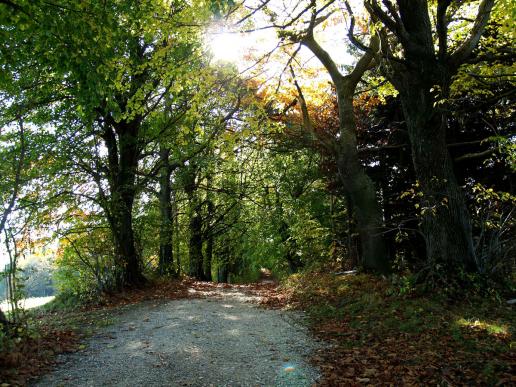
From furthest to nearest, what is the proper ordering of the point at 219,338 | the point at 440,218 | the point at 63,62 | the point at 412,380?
1. the point at 440,218
2. the point at 219,338
3. the point at 63,62
4. the point at 412,380

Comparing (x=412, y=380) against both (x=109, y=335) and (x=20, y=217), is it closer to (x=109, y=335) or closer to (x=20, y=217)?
(x=109, y=335)

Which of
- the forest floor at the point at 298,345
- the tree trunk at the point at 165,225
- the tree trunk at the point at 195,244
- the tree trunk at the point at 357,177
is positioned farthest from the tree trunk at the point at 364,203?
the tree trunk at the point at 195,244

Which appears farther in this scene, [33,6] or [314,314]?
[314,314]

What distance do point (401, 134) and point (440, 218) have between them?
14.6 ft

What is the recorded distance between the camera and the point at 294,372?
4.97 m

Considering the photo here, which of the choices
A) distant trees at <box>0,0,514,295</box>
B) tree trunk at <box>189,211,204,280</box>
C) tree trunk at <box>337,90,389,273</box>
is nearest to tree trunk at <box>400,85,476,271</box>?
distant trees at <box>0,0,514,295</box>

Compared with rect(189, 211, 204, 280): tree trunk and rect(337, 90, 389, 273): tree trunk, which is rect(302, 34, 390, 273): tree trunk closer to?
rect(337, 90, 389, 273): tree trunk

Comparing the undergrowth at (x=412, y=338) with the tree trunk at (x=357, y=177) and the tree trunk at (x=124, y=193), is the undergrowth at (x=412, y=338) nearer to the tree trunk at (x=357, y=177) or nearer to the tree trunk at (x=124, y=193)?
the tree trunk at (x=357, y=177)

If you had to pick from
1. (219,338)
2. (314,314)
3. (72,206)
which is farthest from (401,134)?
(72,206)

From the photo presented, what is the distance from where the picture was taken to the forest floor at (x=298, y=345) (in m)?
4.65

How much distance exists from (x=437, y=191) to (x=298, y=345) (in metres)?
4.12

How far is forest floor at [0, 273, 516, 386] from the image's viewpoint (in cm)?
465

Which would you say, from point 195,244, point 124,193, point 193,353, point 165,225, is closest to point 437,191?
point 193,353

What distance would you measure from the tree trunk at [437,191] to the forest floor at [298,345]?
101cm
